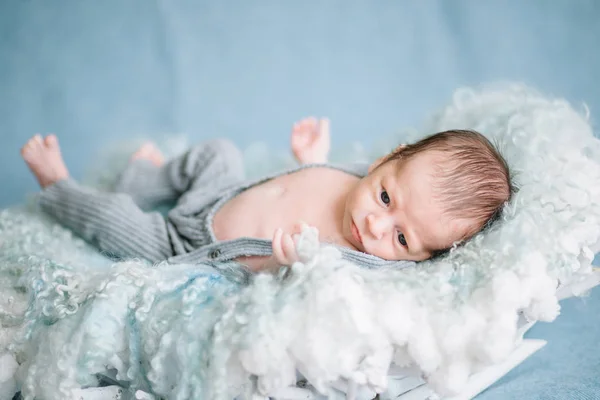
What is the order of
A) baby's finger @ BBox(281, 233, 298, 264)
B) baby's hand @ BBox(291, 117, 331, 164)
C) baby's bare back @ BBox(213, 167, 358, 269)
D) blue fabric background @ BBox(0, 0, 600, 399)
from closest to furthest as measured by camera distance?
baby's finger @ BBox(281, 233, 298, 264) < baby's bare back @ BBox(213, 167, 358, 269) < baby's hand @ BBox(291, 117, 331, 164) < blue fabric background @ BBox(0, 0, 600, 399)

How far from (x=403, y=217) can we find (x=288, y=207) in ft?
1.00

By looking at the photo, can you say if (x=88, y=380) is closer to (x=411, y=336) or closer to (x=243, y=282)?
(x=243, y=282)

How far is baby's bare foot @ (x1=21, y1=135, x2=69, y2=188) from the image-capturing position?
1792mm

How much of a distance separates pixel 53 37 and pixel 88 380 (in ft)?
6.31

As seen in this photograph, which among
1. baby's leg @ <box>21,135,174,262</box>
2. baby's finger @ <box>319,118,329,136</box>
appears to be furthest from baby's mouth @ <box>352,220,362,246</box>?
baby's finger @ <box>319,118,329,136</box>

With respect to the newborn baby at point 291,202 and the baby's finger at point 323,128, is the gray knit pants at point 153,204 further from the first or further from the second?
the baby's finger at point 323,128

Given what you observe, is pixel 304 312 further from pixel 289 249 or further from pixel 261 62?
pixel 261 62

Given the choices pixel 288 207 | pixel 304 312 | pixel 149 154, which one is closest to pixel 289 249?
pixel 304 312

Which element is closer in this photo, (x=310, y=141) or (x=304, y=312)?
(x=304, y=312)

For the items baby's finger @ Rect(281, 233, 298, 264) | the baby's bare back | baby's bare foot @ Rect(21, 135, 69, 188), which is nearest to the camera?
baby's finger @ Rect(281, 233, 298, 264)

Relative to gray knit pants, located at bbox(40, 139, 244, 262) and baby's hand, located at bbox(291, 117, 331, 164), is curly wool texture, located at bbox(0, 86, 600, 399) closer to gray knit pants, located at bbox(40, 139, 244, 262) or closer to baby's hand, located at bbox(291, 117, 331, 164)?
gray knit pants, located at bbox(40, 139, 244, 262)

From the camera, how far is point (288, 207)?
1.60m

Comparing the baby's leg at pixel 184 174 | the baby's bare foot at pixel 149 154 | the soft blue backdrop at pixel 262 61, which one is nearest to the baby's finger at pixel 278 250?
the baby's leg at pixel 184 174

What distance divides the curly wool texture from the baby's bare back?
245 mm
